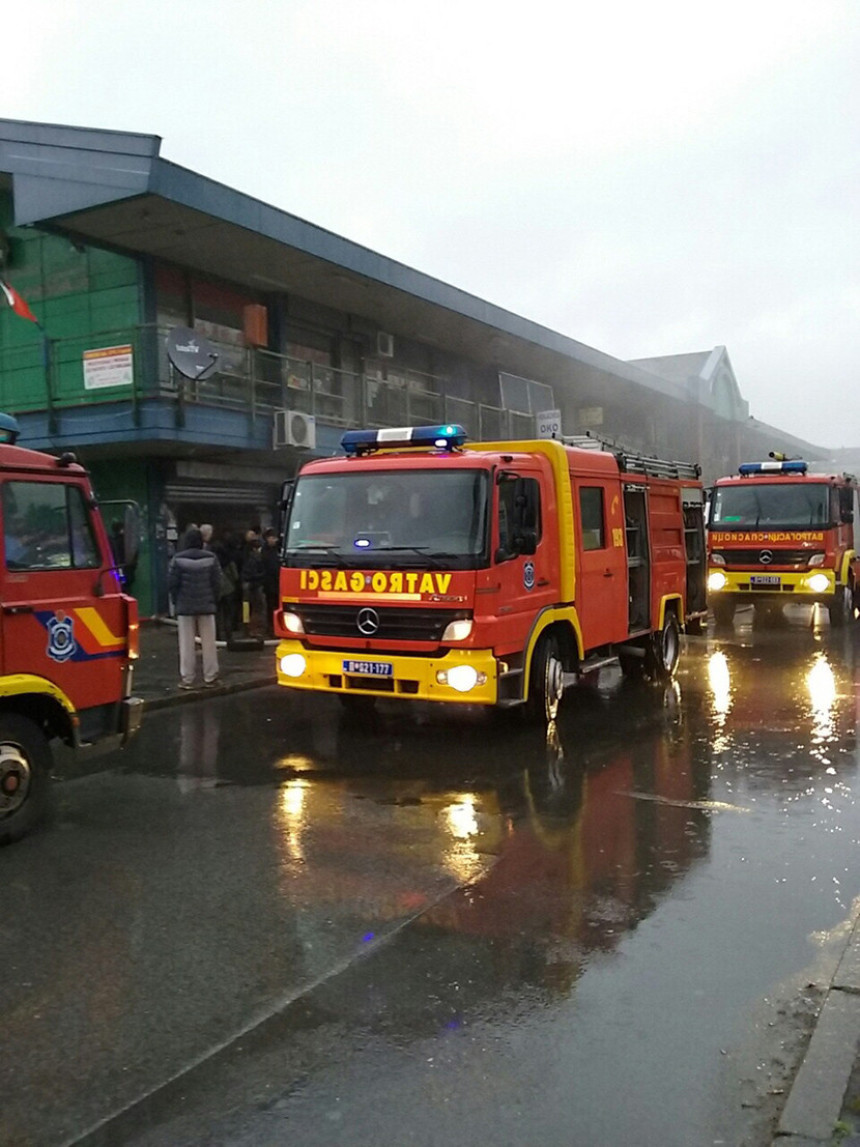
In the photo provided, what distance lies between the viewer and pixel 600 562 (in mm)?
10211

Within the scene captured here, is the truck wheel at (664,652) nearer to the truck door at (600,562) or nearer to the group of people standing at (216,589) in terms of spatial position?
the truck door at (600,562)

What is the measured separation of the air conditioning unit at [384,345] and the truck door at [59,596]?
1623 cm

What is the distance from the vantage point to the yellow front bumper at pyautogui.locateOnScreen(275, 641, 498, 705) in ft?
26.7

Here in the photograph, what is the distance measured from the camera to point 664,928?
15.4ft

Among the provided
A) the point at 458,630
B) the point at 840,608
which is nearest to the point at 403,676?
the point at 458,630

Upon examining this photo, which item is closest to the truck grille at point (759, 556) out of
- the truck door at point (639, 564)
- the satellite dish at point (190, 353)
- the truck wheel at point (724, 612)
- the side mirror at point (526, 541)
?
the truck wheel at point (724, 612)

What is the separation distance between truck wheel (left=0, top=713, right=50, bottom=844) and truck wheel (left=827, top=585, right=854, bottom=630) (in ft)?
46.1

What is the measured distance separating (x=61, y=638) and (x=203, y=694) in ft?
16.4

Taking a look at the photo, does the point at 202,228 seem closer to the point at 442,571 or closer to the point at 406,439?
the point at 406,439

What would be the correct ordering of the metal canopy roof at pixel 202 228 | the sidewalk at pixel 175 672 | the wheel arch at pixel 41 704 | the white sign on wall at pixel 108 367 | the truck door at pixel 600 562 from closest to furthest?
the wheel arch at pixel 41 704, the truck door at pixel 600 562, the sidewalk at pixel 175 672, the metal canopy roof at pixel 202 228, the white sign on wall at pixel 108 367

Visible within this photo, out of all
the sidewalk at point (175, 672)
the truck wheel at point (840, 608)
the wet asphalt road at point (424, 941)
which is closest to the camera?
the wet asphalt road at point (424, 941)

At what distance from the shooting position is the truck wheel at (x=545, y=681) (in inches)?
352

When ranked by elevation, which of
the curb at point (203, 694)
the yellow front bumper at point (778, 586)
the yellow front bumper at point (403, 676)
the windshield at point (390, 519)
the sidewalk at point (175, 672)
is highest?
the windshield at point (390, 519)

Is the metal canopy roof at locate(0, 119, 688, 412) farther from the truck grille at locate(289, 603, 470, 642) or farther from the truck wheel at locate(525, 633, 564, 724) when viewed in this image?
the truck wheel at locate(525, 633, 564, 724)
